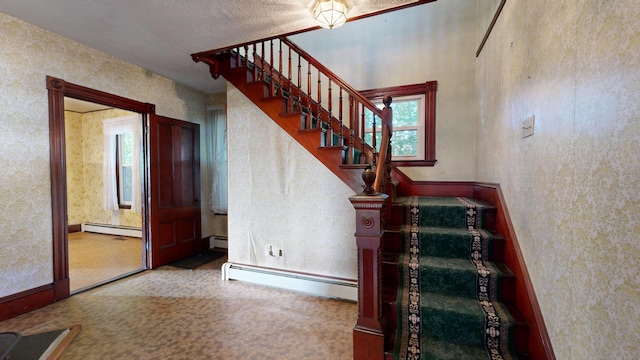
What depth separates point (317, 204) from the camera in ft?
9.36

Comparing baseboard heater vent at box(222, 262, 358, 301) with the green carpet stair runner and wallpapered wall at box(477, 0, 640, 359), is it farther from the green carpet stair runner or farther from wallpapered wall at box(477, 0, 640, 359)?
wallpapered wall at box(477, 0, 640, 359)

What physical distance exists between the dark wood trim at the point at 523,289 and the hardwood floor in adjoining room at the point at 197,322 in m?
1.18

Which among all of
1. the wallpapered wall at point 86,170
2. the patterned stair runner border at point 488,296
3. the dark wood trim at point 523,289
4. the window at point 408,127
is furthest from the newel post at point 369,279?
the wallpapered wall at point 86,170

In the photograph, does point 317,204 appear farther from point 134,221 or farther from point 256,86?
point 134,221

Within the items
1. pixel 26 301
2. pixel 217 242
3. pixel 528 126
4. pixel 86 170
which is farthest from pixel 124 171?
pixel 528 126

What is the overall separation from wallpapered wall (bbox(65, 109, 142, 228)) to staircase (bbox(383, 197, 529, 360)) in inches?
231

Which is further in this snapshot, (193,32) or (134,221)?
(134,221)

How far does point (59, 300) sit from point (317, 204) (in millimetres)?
2893

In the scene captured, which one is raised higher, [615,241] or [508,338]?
[615,241]

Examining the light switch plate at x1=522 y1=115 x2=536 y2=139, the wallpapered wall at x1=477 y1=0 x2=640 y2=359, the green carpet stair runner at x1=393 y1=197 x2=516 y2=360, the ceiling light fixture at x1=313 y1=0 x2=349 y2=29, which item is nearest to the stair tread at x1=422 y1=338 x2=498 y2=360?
the green carpet stair runner at x1=393 y1=197 x2=516 y2=360

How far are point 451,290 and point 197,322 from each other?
2202 millimetres

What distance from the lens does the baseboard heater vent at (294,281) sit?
2.71 m

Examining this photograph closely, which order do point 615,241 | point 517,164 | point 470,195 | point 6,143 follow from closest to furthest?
1. point 615,241
2. point 517,164
3. point 6,143
4. point 470,195

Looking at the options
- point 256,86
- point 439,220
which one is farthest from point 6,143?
point 439,220
